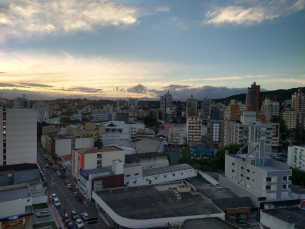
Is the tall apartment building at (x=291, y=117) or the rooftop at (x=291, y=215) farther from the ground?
the tall apartment building at (x=291, y=117)

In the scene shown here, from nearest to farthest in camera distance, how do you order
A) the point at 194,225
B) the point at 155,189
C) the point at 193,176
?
the point at 194,225 → the point at 155,189 → the point at 193,176

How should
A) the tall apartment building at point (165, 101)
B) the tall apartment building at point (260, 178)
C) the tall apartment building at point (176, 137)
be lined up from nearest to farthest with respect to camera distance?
1. the tall apartment building at point (260, 178)
2. the tall apartment building at point (176, 137)
3. the tall apartment building at point (165, 101)

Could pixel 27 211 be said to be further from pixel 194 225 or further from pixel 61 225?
pixel 194 225

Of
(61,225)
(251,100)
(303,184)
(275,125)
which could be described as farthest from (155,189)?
(251,100)

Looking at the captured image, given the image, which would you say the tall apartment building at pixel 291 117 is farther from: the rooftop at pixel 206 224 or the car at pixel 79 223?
the car at pixel 79 223

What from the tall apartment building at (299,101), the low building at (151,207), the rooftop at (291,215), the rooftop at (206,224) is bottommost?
the low building at (151,207)

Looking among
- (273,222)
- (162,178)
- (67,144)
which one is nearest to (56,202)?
→ (162,178)

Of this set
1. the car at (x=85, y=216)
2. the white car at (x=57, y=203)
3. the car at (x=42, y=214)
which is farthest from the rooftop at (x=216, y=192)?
the car at (x=42, y=214)
